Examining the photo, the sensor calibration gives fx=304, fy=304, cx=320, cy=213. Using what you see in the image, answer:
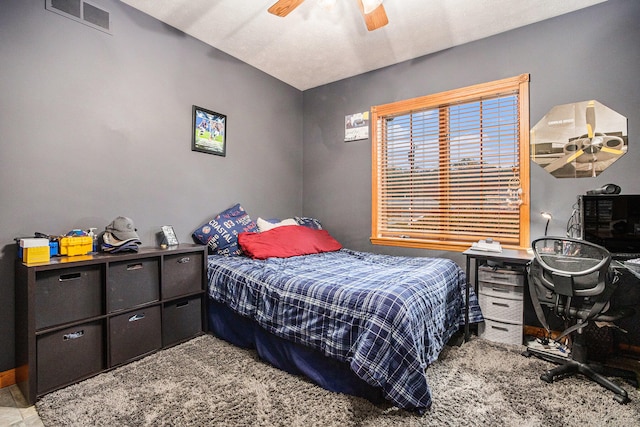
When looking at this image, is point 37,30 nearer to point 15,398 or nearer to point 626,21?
point 15,398

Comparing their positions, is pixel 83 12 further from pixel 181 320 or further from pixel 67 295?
pixel 181 320

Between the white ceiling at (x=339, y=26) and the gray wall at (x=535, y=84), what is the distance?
139mm

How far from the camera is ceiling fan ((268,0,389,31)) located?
196 centimetres

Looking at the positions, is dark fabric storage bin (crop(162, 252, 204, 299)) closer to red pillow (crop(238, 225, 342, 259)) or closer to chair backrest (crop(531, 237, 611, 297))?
red pillow (crop(238, 225, 342, 259))

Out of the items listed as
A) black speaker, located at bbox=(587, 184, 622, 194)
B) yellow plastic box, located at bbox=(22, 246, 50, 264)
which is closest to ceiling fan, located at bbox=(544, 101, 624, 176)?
black speaker, located at bbox=(587, 184, 622, 194)

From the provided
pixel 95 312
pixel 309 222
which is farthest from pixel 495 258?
pixel 95 312

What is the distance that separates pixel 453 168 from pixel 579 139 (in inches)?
39.3

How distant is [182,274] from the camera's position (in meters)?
2.44

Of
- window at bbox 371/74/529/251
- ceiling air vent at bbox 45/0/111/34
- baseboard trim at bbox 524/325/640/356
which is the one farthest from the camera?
window at bbox 371/74/529/251

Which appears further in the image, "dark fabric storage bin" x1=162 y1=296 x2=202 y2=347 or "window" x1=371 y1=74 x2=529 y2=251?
"window" x1=371 y1=74 x2=529 y2=251

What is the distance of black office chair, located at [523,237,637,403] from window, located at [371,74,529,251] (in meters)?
0.86

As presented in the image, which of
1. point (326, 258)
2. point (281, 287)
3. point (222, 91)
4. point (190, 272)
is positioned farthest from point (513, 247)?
point (222, 91)

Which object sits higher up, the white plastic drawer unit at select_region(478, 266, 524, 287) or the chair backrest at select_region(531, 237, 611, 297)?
the chair backrest at select_region(531, 237, 611, 297)

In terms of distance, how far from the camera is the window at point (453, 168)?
281 centimetres
